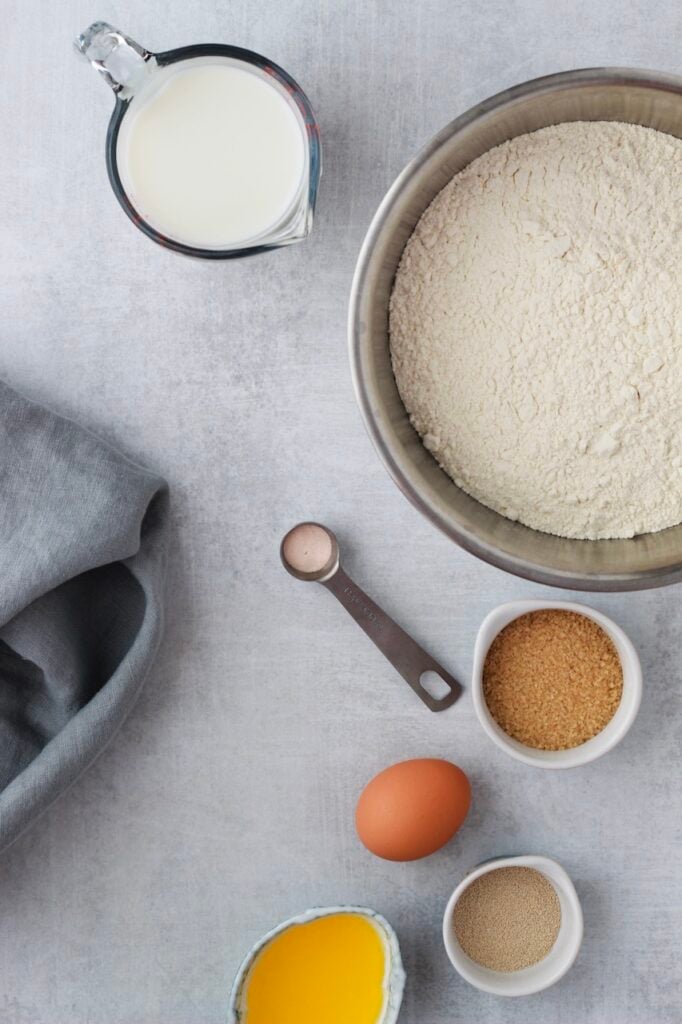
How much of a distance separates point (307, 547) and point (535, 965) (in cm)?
57

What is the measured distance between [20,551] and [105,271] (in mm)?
355

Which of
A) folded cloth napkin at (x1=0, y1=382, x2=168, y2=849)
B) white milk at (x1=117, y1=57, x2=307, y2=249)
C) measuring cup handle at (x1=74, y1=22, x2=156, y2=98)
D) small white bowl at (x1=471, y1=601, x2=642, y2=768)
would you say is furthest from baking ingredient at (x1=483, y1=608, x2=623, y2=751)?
measuring cup handle at (x1=74, y1=22, x2=156, y2=98)

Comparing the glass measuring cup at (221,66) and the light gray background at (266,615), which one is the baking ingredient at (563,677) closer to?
the light gray background at (266,615)

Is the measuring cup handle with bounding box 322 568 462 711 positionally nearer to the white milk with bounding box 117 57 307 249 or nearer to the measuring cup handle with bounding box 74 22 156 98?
the white milk with bounding box 117 57 307 249

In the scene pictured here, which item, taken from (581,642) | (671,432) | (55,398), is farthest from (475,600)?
(55,398)

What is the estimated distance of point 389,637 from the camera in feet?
3.65

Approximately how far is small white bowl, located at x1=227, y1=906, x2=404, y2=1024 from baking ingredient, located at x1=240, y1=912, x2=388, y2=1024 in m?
0.01

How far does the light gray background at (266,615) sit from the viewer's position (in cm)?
111

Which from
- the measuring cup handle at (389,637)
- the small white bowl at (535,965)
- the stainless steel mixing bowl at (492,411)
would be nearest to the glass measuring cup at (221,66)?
the stainless steel mixing bowl at (492,411)

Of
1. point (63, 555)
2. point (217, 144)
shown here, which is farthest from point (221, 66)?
point (63, 555)

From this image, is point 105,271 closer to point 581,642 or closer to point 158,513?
point 158,513

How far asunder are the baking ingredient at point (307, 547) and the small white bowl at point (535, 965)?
402 mm

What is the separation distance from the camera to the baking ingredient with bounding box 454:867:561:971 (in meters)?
1.11

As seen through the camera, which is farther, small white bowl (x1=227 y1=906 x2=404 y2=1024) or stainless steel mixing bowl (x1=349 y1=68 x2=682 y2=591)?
small white bowl (x1=227 y1=906 x2=404 y2=1024)
